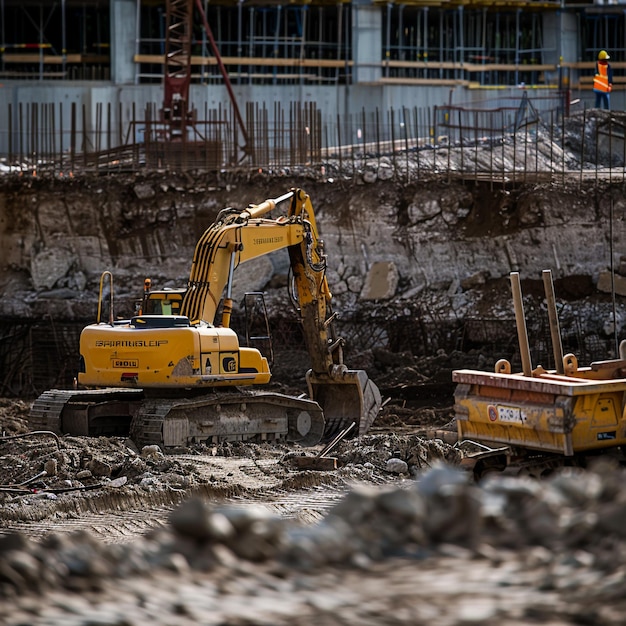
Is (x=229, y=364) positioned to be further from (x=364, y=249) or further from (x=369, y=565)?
(x=369, y=565)

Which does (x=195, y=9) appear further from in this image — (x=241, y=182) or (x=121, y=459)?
(x=121, y=459)

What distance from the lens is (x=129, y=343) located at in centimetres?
1449

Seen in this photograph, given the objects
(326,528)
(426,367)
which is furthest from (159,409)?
(326,528)

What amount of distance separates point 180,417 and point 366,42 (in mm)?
21936

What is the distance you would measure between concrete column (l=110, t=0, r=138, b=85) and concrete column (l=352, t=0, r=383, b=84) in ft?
19.6

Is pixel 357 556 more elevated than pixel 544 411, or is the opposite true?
pixel 357 556

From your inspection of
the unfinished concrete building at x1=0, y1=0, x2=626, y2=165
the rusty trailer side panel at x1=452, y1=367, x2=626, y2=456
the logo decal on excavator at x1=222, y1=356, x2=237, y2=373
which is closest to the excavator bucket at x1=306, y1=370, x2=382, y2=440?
the logo decal on excavator at x1=222, y1=356, x2=237, y2=373

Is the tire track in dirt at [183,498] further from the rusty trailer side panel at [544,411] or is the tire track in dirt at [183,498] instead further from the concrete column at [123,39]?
the concrete column at [123,39]

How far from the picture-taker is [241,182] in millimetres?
24328

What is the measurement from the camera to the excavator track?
47.9ft

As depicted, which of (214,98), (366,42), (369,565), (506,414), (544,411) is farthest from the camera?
(366,42)

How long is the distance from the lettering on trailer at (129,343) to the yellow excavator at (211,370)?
11mm

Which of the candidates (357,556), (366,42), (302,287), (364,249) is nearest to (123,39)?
(366,42)

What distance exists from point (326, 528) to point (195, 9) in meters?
30.0
